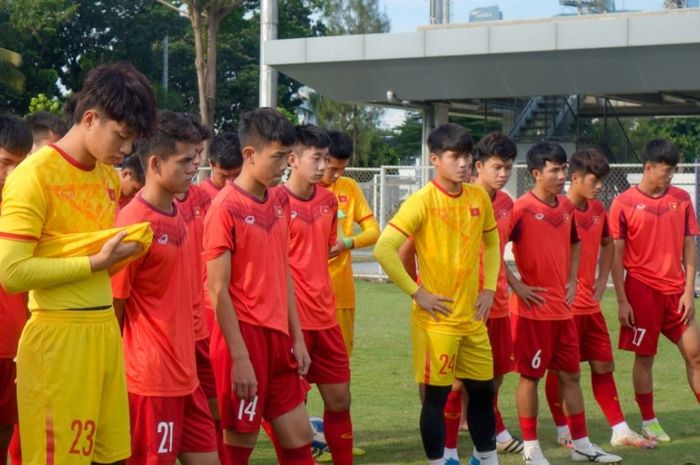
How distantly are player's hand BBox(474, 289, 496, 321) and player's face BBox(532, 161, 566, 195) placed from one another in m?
1.21

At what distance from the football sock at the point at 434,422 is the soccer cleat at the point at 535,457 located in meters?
1.01

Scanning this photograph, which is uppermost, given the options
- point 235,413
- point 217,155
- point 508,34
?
point 508,34

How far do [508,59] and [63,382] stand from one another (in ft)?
60.3

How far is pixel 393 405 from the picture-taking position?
9.39m

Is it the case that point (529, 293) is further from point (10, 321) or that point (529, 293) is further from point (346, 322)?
point (10, 321)

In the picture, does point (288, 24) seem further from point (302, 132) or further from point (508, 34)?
point (302, 132)

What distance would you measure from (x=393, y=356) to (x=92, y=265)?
8.02 metres

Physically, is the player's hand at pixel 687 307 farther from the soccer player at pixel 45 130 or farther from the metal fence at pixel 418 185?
the metal fence at pixel 418 185

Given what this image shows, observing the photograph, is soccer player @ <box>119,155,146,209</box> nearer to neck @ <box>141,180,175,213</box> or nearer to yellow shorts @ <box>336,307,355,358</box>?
yellow shorts @ <box>336,307,355,358</box>

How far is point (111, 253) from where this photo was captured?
4.21 m

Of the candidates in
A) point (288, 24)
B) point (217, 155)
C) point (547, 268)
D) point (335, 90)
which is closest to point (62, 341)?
point (217, 155)

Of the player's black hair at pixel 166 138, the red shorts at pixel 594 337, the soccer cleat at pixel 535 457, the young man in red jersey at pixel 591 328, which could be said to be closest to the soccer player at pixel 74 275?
the player's black hair at pixel 166 138

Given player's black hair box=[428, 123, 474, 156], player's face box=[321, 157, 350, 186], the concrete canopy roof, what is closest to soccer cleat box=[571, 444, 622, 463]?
player's black hair box=[428, 123, 474, 156]

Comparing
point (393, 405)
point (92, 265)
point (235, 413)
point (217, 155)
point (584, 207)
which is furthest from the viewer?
point (393, 405)
